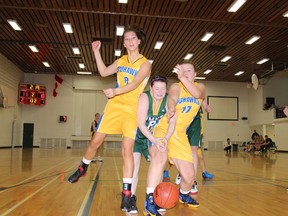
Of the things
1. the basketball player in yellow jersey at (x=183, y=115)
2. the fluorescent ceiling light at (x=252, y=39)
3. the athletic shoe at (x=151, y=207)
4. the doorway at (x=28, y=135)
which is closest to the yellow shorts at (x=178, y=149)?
the basketball player in yellow jersey at (x=183, y=115)

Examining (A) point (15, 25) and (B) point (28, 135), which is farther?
(B) point (28, 135)

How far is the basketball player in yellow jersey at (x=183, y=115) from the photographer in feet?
11.8

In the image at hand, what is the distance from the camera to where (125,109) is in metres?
3.65

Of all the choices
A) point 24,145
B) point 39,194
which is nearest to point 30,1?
point 39,194

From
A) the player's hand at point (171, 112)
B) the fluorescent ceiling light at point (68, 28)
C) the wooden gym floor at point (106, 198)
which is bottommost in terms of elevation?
the wooden gym floor at point (106, 198)

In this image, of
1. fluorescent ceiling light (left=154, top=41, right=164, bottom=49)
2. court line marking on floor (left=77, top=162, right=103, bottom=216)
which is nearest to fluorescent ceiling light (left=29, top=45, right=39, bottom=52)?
fluorescent ceiling light (left=154, top=41, right=164, bottom=49)

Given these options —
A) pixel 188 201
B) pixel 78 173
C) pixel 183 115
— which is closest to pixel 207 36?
pixel 183 115

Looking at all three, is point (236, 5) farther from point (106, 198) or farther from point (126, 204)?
point (126, 204)

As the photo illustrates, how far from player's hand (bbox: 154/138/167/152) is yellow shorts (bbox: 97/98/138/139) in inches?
14.6

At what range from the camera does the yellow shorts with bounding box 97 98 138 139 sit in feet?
11.8

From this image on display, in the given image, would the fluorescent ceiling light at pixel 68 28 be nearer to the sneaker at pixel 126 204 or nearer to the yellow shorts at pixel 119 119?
the yellow shorts at pixel 119 119

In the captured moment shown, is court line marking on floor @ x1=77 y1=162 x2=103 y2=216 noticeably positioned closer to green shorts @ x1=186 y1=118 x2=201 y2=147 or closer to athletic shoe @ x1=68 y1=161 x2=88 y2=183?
athletic shoe @ x1=68 y1=161 x2=88 y2=183

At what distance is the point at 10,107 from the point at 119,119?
21.3 m

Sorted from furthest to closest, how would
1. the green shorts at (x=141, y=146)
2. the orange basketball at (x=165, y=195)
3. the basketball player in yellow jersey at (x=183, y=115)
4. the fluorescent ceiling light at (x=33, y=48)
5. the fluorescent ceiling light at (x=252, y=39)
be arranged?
the fluorescent ceiling light at (x=33, y=48), the fluorescent ceiling light at (x=252, y=39), the green shorts at (x=141, y=146), the basketball player in yellow jersey at (x=183, y=115), the orange basketball at (x=165, y=195)
